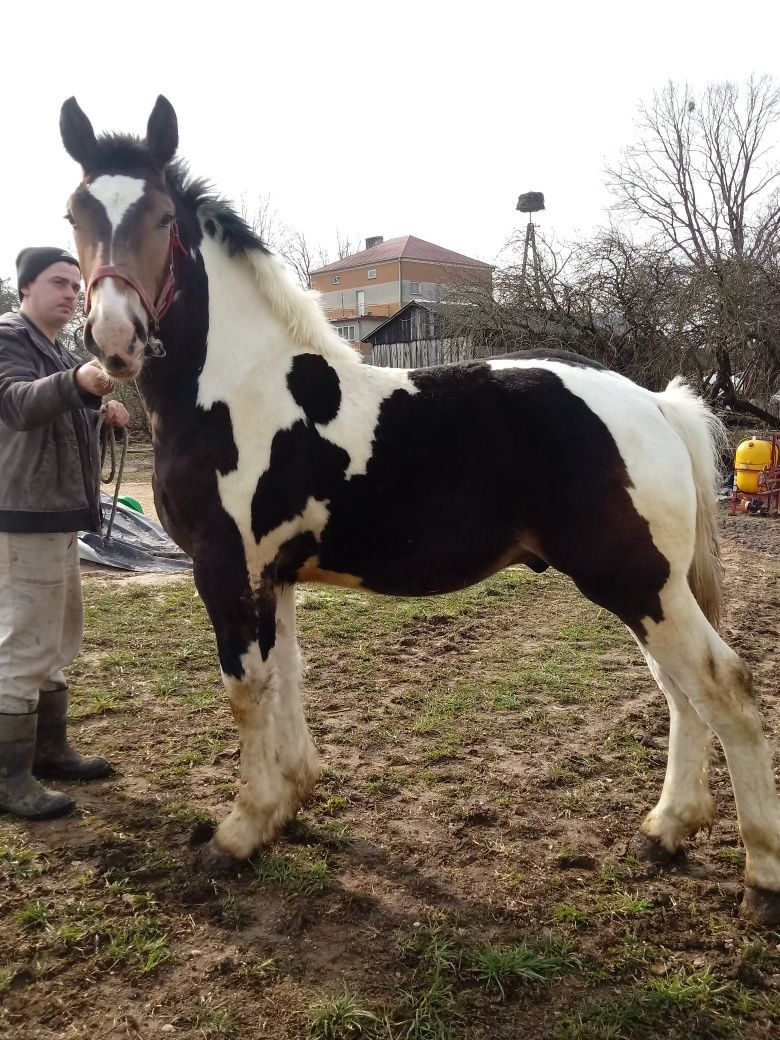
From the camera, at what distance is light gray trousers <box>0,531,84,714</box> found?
9.52ft

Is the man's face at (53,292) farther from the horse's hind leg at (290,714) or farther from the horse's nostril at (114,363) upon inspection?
the horse's hind leg at (290,714)

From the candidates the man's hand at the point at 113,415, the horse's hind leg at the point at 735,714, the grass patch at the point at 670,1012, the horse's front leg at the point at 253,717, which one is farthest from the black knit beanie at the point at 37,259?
the grass patch at the point at 670,1012

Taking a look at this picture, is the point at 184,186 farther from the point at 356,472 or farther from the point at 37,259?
the point at 356,472

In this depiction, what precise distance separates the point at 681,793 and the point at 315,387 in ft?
6.73

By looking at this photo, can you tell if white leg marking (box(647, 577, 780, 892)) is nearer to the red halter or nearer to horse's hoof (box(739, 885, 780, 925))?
horse's hoof (box(739, 885, 780, 925))

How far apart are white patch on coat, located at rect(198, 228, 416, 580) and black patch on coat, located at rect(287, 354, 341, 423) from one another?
2 cm

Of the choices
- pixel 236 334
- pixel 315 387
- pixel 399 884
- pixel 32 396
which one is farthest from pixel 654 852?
pixel 32 396

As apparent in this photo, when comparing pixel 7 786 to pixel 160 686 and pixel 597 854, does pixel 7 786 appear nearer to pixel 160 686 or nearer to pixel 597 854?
pixel 160 686

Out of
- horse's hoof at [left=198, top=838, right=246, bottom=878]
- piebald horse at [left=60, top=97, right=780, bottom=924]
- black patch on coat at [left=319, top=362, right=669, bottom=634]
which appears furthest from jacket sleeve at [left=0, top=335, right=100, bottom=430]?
horse's hoof at [left=198, top=838, right=246, bottom=878]

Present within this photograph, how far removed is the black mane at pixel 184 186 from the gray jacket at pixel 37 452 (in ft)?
2.62

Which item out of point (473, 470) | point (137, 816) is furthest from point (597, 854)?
point (137, 816)

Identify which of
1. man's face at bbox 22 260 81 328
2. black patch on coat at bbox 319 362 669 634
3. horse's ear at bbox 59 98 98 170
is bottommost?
black patch on coat at bbox 319 362 669 634

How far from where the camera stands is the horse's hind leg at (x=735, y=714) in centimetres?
228

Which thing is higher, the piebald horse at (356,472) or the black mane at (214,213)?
the black mane at (214,213)
